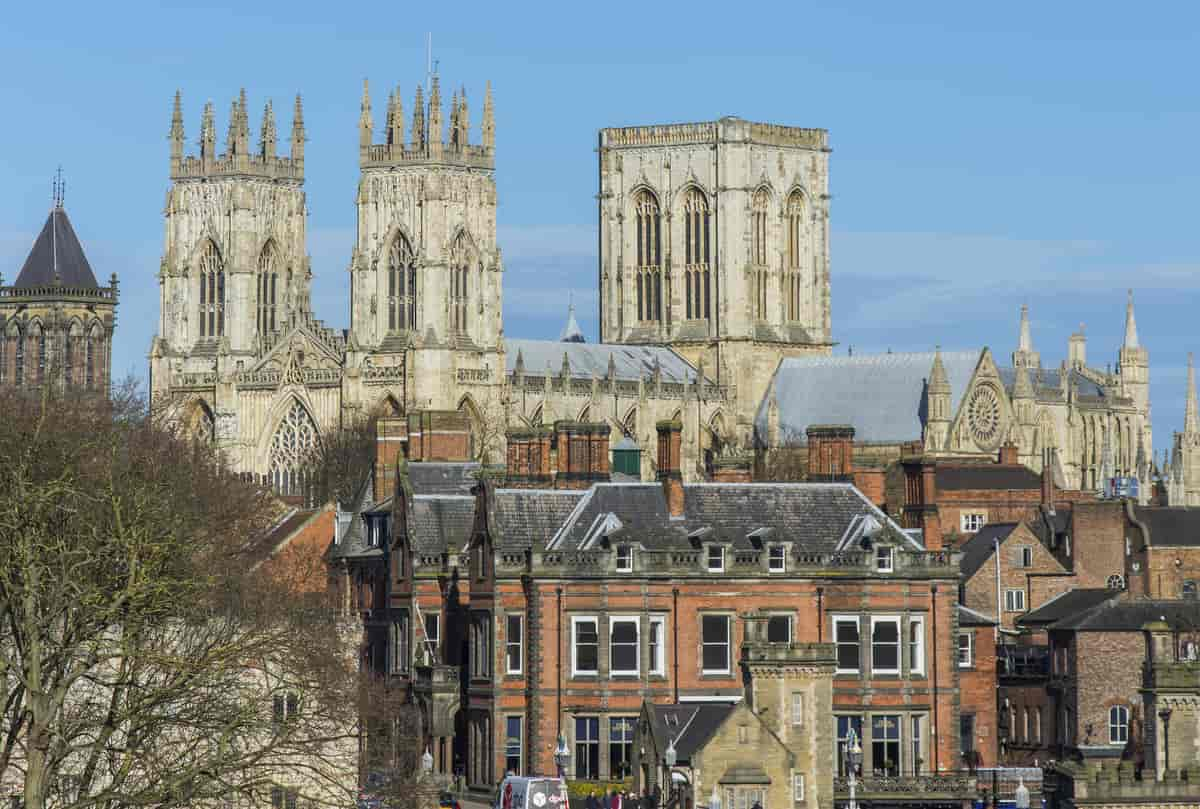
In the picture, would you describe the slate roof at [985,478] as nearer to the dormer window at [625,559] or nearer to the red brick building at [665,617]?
the red brick building at [665,617]

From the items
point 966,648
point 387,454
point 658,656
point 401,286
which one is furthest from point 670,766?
point 401,286

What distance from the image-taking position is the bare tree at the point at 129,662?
152 ft

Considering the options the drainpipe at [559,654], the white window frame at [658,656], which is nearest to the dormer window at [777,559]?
the white window frame at [658,656]

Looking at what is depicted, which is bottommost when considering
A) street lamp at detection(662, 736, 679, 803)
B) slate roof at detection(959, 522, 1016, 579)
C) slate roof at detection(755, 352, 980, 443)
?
street lamp at detection(662, 736, 679, 803)

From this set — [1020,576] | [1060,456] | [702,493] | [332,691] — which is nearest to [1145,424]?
[1060,456]

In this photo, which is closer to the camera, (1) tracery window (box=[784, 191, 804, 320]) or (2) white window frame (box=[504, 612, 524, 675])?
(2) white window frame (box=[504, 612, 524, 675])

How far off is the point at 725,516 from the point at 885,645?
Answer: 14.2ft

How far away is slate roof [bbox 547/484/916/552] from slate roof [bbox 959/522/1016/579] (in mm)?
17134

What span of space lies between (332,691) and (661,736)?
10175mm

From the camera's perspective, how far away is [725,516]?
72312mm

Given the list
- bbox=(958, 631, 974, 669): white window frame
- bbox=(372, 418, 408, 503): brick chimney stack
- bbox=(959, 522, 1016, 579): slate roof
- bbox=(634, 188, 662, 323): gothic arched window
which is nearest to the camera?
bbox=(958, 631, 974, 669): white window frame

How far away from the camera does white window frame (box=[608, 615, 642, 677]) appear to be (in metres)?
69.5

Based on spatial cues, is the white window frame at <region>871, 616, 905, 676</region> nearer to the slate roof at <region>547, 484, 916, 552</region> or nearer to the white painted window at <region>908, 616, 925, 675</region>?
the white painted window at <region>908, 616, 925, 675</region>

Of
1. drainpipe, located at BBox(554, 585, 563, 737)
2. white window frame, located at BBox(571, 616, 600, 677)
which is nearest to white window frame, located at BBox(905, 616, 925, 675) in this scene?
white window frame, located at BBox(571, 616, 600, 677)
